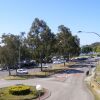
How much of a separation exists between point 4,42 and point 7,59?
14.0 feet

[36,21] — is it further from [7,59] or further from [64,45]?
[64,45]

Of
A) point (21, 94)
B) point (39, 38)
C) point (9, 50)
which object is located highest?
point (39, 38)

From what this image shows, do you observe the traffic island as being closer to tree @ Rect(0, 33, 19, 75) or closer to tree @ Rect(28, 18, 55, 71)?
tree @ Rect(0, 33, 19, 75)

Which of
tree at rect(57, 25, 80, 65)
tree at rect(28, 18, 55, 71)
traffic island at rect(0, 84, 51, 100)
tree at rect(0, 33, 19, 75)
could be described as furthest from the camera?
tree at rect(57, 25, 80, 65)

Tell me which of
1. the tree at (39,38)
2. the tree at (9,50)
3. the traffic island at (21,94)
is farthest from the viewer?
the tree at (39,38)

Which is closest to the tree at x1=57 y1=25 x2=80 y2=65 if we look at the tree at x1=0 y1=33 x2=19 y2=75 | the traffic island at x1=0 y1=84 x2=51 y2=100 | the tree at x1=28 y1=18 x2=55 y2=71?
the tree at x1=28 y1=18 x2=55 y2=71

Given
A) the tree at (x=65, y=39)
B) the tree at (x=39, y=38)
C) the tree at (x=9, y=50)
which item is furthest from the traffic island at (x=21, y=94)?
the tree at (x=65, y=39)

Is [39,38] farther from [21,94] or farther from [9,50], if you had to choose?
[21,94]

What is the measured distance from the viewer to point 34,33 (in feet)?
260

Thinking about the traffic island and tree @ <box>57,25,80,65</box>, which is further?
tree @ <box>57,25,80,65</box>

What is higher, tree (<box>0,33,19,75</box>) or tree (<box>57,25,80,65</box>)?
tree (<box>57,25,80,65</box>)

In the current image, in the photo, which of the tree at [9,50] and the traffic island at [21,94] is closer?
the traffic island at [21,94]

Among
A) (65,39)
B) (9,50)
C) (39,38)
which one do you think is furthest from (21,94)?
(65,39)

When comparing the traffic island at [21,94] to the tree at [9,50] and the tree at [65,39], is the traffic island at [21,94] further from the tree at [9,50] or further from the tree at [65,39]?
the tree at [65,39]
